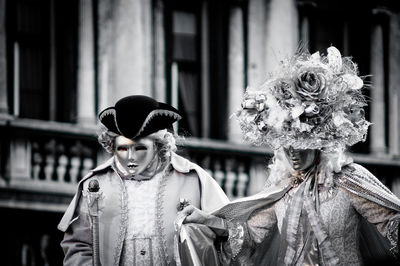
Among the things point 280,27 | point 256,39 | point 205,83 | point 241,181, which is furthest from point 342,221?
point 280,27

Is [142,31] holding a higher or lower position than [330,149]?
higher

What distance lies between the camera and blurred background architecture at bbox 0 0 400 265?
16000mm

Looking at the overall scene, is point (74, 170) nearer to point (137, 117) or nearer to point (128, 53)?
point (128, 53)

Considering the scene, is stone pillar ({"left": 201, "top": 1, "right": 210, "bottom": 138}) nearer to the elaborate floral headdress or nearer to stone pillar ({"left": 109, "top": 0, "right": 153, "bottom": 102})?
stone pillar ({"left": 109, "top": 0, "right": 153, "bottom": 102})

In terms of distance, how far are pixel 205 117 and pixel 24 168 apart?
2.83m

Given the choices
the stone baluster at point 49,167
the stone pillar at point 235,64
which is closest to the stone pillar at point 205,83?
the stone pillar at point 235,64

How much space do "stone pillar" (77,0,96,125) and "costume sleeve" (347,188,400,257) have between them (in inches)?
279

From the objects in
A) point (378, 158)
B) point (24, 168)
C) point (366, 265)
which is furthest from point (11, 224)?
point (366, 265)

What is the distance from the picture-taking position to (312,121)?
10.1 m

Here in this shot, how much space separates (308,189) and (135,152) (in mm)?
1188

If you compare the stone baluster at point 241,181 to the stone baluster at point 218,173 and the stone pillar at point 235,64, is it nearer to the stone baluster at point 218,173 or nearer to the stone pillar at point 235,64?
the stone baluster at point 218,173

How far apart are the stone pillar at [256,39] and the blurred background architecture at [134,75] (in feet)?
0.05

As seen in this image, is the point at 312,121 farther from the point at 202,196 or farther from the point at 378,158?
the point at 378,158

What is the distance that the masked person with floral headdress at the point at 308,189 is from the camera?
9.97m
